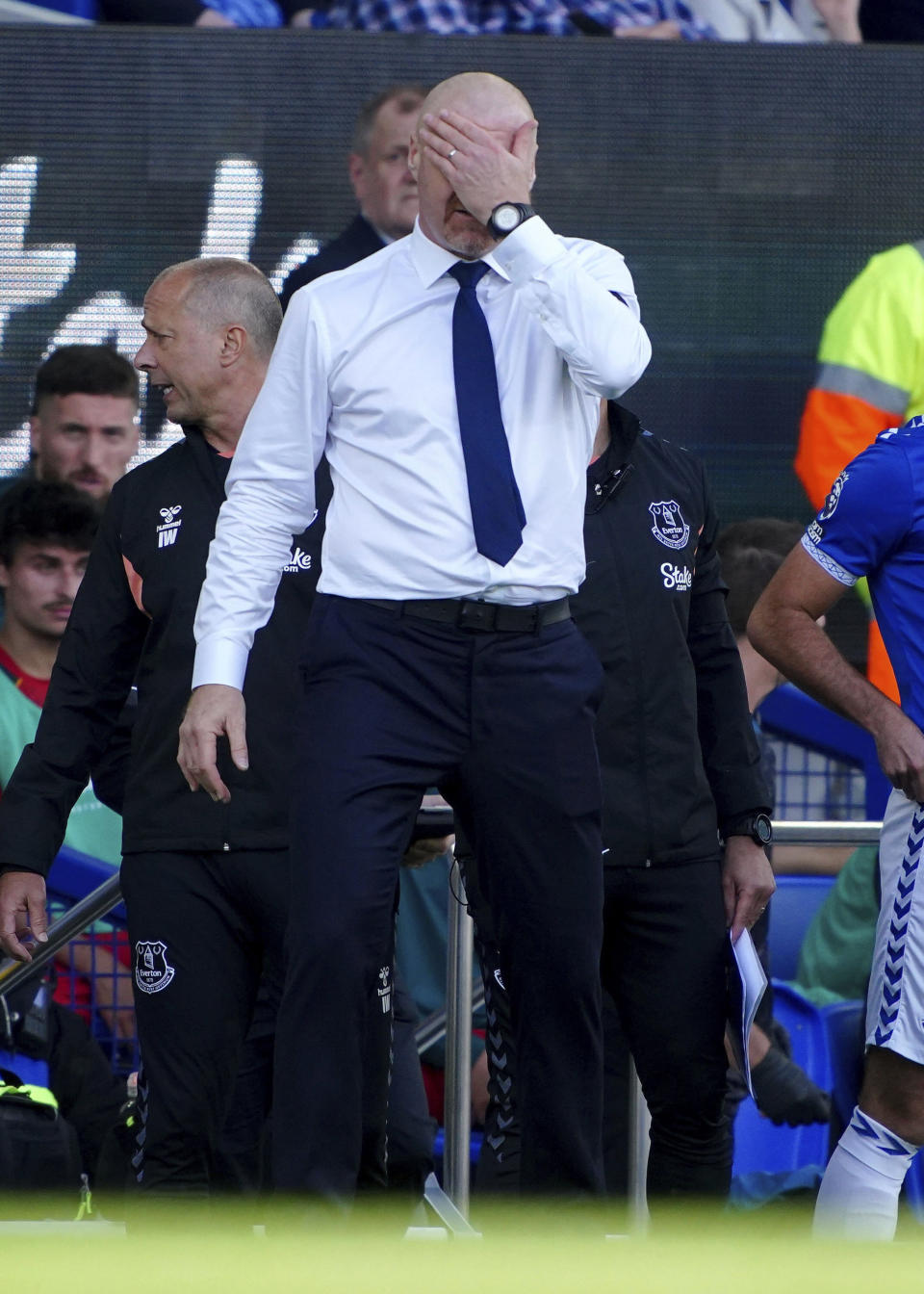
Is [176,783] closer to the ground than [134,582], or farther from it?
closer to the ground

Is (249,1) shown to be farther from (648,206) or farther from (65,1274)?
(65,1274)

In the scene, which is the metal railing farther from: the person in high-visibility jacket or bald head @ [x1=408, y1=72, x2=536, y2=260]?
bald head @ [x1=408, y1=72, x2=536, y2=260]

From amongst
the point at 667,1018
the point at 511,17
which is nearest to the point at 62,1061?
the point at 667,1018

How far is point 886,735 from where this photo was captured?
3354 mm

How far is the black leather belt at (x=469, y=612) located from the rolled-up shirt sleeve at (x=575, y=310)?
0.34m

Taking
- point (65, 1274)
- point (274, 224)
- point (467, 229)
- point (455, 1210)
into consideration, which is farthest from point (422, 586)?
point (274, 224)

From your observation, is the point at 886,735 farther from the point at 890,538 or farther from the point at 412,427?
the point at 412,427

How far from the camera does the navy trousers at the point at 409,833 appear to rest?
109 inches

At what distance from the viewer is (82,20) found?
5.29 meters

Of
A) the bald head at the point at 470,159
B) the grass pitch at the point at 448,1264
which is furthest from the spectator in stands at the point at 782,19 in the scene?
the grass pitch at the point at 448,1264

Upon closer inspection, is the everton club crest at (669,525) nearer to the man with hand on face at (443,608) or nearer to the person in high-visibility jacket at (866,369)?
the man with hand on face at (443,608)

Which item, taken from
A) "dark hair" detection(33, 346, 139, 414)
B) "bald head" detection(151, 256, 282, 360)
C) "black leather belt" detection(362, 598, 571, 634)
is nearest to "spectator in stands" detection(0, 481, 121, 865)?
"dark hair" detection(33, 346, 139, 414)

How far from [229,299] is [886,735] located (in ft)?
4.70

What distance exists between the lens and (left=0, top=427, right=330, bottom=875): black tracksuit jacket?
3.49 metres
